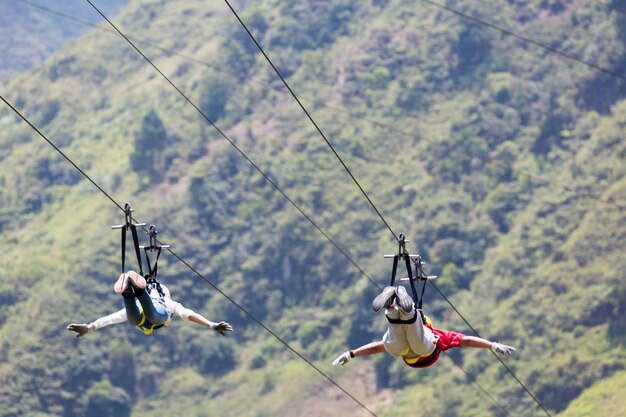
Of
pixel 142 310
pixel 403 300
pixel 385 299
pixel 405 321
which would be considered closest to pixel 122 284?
pixel 142 310

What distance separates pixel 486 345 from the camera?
23328 mm

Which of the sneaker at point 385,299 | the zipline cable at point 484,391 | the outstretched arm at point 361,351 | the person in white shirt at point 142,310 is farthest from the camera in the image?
the zipline cable at point 484,391

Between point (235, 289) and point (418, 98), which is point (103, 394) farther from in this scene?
point (418, 98)

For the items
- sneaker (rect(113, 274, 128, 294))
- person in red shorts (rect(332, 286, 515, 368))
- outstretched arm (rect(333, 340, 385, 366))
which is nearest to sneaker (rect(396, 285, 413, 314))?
person in red shorts (rect(332, 286, 515, 368))

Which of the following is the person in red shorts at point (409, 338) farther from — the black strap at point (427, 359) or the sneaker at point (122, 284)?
the sneaker at point (122, 284)

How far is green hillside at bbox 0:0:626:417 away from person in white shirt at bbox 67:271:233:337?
2185 inches

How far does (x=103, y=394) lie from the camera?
9619 centimetres

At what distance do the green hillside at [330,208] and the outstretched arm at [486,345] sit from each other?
54806 millimetres

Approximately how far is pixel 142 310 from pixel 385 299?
3624mm

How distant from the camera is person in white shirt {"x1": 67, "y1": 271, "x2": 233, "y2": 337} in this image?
887 inches

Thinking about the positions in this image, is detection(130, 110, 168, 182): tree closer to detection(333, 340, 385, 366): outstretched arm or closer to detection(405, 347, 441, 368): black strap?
detection(405, 347, 441, 368): black strap

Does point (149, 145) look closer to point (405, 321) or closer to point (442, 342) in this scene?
point (442, 342)

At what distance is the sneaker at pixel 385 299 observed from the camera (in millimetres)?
22281

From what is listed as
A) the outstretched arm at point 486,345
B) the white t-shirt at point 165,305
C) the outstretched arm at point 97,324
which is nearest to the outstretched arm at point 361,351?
the outstretched arm at point 486,345
